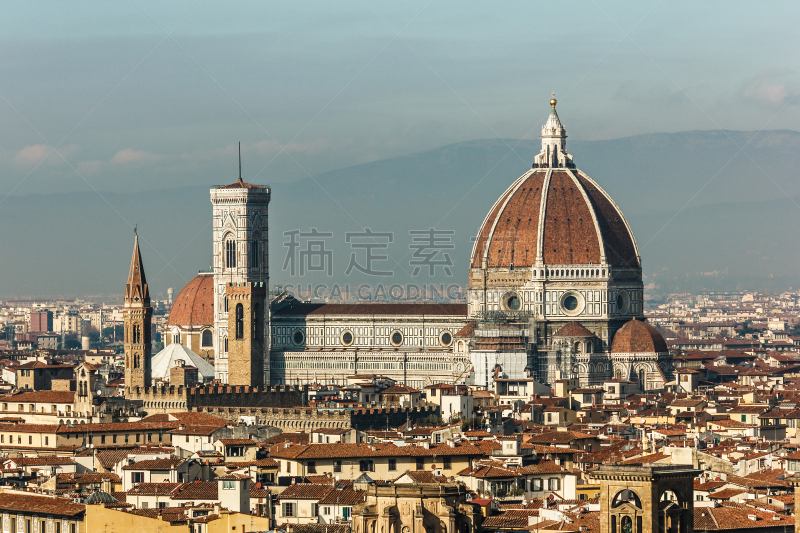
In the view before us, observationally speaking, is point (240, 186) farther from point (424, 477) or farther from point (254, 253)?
point (424, 477)

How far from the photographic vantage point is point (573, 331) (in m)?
130

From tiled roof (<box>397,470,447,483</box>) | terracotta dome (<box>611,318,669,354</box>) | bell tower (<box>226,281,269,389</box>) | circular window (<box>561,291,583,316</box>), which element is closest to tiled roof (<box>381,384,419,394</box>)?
bell tower (<box>226,281,269,389</box>)

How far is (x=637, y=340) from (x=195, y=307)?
133 ft

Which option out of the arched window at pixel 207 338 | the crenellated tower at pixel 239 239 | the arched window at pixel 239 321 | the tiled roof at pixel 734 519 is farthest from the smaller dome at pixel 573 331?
the tiled roof at pixel 734 519

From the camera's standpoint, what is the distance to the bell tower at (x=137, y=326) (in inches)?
4227

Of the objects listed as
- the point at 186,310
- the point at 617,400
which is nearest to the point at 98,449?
the point at 617,400

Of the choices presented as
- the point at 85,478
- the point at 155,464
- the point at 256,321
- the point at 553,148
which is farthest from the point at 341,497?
the point at 553,148

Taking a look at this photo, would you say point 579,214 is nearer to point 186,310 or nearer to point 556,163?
point 556,163

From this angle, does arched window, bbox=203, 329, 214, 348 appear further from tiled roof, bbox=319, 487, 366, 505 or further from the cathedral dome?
tiled roof, bbox=319, 487, 366, 505

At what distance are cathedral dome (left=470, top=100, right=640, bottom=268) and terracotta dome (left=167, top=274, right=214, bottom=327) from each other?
25.1m

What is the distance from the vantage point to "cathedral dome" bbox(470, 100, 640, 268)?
134m

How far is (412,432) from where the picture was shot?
74188mm

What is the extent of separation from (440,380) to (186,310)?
31.5 meters

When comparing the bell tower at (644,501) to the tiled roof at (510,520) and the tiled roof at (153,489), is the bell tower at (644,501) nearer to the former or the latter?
the tiled roof at (510,520)
